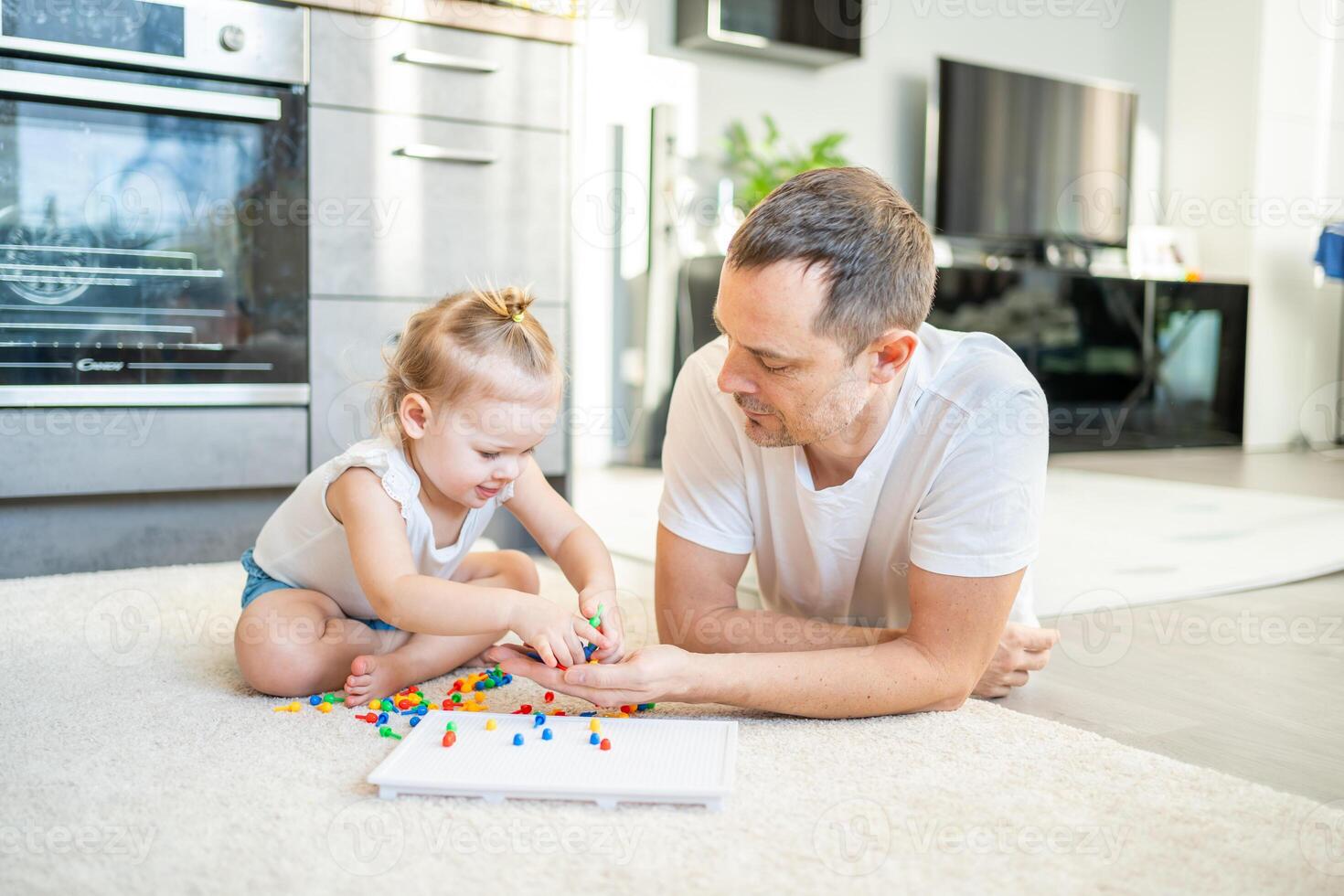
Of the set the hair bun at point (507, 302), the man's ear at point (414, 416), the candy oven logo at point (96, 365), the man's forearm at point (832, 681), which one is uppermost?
the hair bun at point (507, 302)

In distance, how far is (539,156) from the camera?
8.16ft

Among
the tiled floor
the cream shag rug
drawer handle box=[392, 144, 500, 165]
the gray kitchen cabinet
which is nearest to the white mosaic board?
the cream shag rug

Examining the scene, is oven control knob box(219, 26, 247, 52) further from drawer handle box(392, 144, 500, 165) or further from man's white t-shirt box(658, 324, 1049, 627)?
man's white t-shirt box(658, 324, 1049, 627)

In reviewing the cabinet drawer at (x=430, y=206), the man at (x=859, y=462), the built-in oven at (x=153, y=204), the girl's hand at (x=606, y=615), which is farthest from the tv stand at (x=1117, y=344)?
the girl's hand at (x=606, y=615)

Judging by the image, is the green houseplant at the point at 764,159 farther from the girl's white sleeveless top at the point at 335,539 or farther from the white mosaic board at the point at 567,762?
the white mosaic board at the point at 567,762

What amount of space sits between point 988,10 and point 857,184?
14.5 ft

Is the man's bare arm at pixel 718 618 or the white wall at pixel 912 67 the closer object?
the man's bare arm at pixel 718 618

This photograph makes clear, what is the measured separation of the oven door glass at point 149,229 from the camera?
6.72ft

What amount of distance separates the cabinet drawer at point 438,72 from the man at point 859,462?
1.32 metres

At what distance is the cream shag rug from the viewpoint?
0.88 meters

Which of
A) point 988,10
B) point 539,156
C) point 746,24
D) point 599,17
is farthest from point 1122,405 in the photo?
point 539,156

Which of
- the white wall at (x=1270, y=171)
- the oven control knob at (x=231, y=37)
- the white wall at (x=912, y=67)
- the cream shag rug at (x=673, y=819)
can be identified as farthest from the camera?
the white wall at (x=1270, y=171)

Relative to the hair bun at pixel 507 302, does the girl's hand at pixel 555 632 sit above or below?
below

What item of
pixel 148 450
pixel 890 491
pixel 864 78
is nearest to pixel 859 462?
pixel 890 491
